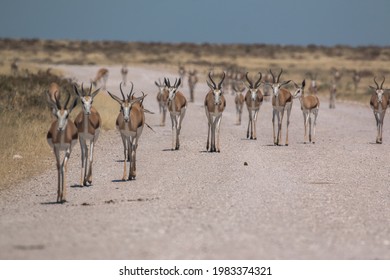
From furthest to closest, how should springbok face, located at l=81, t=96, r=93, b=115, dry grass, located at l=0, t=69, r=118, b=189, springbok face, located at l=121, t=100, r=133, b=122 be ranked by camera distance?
dry grass, located at l=0, t=69, r=118, b=189 < springbok face, located at l=121, t=100, r=133, b=122 < springbok face, located at l=81, t=96, r=93, b=115

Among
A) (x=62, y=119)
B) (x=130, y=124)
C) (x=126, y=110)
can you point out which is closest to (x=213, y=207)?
(x=62, y=119)

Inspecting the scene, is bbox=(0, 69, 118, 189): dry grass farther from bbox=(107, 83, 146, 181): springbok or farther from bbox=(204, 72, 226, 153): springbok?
bbox=(204, 72, 226, 153): springbok

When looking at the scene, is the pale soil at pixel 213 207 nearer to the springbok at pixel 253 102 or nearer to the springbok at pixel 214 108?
the springbok at pixel 214 108

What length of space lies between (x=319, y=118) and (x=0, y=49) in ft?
238

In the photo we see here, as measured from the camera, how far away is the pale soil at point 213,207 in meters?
9.24

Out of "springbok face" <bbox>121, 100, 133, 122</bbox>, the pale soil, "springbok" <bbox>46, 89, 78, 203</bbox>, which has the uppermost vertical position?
"springbok face" <bbox>121, 100, 133, 122</bbox>

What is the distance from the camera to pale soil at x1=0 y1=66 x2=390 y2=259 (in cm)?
924

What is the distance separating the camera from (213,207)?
1206 centimetres

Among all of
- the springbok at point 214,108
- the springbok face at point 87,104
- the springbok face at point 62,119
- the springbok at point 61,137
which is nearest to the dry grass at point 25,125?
the springbok face at point 87,104

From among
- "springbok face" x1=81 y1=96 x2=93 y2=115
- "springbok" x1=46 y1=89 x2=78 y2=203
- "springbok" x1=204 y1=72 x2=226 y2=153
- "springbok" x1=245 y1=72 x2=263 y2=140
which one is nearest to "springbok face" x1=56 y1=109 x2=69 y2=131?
"springbok" x1=46 y1=89 x2=78 y2=203

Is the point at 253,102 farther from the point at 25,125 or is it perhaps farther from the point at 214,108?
the point at 25,125

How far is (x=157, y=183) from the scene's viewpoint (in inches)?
581

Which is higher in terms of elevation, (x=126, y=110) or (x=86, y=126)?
(x=126, y=110)

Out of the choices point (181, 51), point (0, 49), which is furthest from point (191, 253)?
point (181, 51)
